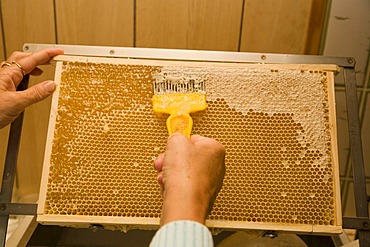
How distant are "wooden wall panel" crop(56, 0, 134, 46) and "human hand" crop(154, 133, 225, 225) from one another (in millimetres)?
629

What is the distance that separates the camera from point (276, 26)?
4.00 feet

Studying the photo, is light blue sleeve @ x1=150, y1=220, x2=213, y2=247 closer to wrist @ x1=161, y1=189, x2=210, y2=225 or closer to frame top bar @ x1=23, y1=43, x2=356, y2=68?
wrist @ x1=161, y1=189, x2=210, y2=225

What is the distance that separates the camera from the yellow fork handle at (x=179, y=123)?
0.79 meters

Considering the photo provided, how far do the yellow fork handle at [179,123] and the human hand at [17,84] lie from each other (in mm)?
243

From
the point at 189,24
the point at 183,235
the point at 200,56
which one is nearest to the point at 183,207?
the point at 183,235

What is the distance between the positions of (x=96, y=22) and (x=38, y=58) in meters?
0.39

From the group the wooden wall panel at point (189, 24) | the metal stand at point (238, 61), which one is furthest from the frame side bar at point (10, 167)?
the wooden wall panel at point (189, 24)

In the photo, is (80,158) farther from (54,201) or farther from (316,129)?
(316,129)

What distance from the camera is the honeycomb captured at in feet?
2.51

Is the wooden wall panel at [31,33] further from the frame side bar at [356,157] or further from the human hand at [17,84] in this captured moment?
the frame side bar at [356,157]

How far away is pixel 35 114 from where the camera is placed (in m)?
1.37

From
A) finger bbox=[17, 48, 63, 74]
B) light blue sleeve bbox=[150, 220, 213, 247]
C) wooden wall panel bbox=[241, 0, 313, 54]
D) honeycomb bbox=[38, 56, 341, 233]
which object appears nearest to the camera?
light blue sleeve bbox=[150, 220, 213, 247]

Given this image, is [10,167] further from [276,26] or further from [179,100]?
[276,26]

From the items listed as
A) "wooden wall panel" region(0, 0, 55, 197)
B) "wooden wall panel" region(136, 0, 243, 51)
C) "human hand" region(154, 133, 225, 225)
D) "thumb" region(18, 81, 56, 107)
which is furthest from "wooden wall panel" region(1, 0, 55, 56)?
"human hand" region(154, 133, 225, 225)
